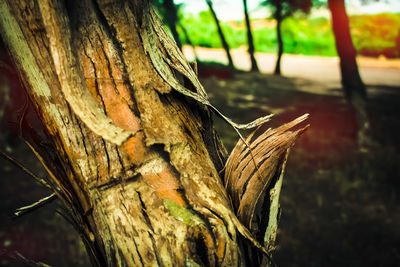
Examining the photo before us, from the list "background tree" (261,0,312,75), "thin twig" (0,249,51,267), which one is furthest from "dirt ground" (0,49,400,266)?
"background tree" (261,0,312,75)

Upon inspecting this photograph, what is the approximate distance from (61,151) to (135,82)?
31 cm

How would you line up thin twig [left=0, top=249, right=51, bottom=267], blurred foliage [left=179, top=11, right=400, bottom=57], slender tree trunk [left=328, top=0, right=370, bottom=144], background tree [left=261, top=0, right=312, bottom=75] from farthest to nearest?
1. blurred foliage [left=179, top=11, right=400, bottom=57]
2. background tree [left=261, top=0, right=312, bottom=75]
3. slender tree trunk [left=328, top=0, right=370, bottom=144]
4. thin twig [left=0, top=249, right=51, bottom=267]

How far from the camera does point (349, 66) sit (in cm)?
589

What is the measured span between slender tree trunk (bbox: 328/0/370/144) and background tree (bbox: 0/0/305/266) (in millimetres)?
6141

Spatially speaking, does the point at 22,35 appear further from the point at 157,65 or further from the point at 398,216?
the point at 398,216

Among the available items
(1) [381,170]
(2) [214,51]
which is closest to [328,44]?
(2) [214,51]

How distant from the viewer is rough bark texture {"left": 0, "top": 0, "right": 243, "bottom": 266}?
0.75 meters

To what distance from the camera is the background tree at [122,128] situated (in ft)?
2.46

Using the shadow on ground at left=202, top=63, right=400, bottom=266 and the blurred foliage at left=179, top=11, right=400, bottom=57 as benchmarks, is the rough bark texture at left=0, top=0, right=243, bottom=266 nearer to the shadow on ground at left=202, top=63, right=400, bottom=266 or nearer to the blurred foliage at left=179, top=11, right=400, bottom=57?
the shadow on ground at left=202, top=63, right=400, bottom=266

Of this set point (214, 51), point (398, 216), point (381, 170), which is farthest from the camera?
point (214, 51)

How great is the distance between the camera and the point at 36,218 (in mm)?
4410

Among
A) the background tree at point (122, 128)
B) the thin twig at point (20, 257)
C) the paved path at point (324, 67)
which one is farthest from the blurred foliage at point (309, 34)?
the thin twig at point (20, 257)

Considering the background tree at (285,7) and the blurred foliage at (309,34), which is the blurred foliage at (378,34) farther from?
the background tree at (285,7)

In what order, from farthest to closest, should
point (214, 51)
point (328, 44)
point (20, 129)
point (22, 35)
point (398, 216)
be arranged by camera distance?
point (214, 51) → point (328, 44) → point (398, 216) → point (20, 129) → point (22, 35)
